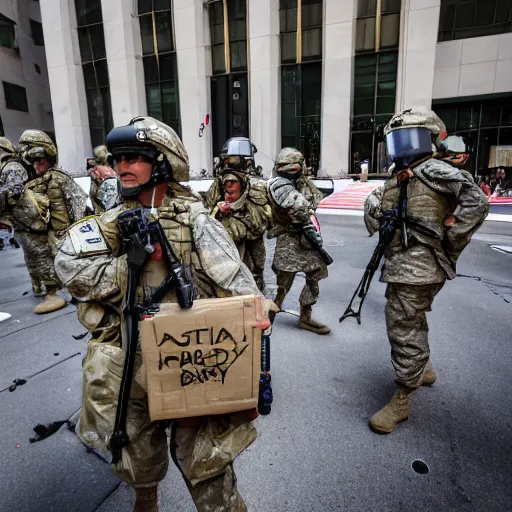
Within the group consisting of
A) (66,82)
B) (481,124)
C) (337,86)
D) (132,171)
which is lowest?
(132,171)

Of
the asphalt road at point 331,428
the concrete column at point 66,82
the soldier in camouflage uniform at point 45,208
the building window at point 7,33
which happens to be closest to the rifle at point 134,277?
the asphalt road at point 331,428

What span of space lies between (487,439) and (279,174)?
2929 millimetres

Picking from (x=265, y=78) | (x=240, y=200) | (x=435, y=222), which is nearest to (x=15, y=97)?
(x=265, y=78)

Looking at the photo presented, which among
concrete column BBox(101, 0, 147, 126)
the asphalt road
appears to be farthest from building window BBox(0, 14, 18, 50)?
the asphalt road

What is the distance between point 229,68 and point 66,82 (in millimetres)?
9368

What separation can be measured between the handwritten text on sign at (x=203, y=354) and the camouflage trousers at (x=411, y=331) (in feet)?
5.22

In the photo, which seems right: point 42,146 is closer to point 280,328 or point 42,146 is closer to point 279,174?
point 279,174

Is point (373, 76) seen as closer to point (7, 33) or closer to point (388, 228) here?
point (388, 228)

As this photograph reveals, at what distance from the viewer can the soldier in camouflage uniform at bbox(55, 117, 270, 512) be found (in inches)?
62.6

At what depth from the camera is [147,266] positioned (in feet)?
5.42

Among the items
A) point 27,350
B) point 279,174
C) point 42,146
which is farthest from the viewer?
point 42,146

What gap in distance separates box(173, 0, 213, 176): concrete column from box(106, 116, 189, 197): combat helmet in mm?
17384

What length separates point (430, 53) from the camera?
14.4 metres

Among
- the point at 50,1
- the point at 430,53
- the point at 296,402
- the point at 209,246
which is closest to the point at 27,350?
the point at 296,402
